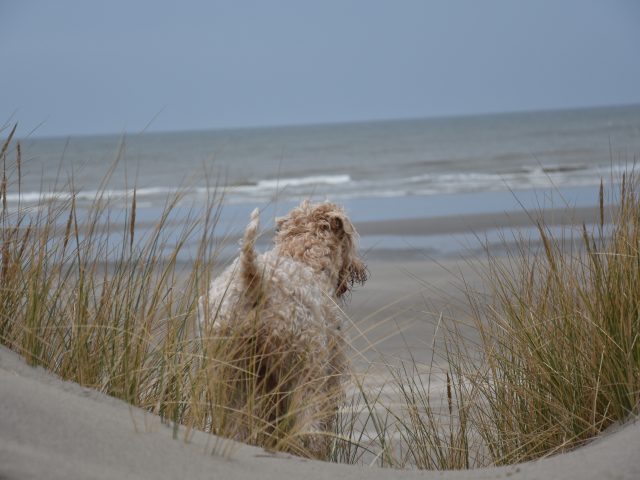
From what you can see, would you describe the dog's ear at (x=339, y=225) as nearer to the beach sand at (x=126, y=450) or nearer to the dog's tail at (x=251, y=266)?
the dog's tail at (x=251, y=266)

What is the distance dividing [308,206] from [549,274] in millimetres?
1554

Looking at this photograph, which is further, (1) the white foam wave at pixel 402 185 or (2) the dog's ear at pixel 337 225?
(1) the white foam wave at pixel 402 185

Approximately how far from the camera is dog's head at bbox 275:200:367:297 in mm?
4340

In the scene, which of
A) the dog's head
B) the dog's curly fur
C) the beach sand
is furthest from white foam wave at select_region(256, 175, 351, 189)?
the beach sand

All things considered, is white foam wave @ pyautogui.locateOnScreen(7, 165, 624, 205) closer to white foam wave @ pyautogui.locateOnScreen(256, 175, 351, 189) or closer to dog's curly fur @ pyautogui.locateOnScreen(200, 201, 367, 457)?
white foam wave @ pyautogui.locateOnScreen(256, 175, 351, 189)

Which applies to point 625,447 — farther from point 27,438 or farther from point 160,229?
point 160,229

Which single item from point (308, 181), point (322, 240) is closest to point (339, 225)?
point (322, 240)

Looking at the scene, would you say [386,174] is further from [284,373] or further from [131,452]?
[131,452]

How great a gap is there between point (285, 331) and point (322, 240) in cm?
103

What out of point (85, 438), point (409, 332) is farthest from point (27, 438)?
point (409, 332)

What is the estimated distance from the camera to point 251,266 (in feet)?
11.0

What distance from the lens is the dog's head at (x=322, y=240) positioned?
4.34 m

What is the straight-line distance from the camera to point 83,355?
119 inches

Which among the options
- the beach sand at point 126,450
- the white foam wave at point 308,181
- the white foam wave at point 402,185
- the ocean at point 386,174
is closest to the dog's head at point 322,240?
the ocean at point 386,174
